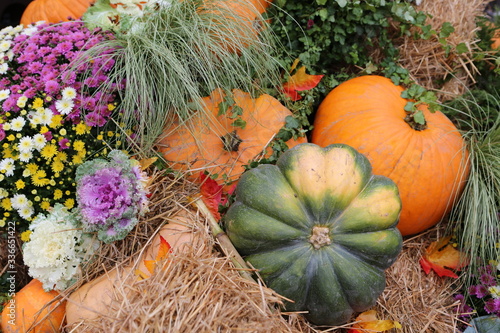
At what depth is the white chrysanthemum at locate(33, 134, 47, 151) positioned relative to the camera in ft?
6.40

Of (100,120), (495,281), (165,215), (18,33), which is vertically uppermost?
(18,33)

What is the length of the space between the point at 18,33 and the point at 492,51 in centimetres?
309

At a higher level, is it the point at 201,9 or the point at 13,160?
the point at 201,9

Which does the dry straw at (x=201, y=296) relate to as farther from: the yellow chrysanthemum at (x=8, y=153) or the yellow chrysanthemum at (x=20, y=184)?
the yellow chrysanthemum at (x=8, y=153)

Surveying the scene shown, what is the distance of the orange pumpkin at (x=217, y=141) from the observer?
2.20 m

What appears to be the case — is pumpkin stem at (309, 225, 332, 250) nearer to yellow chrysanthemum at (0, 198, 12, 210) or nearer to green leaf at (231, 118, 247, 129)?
green leaf at (231, 118, 247, 129)

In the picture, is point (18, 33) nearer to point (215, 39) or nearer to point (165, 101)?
point (165, 101)

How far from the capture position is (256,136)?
227 centimetres

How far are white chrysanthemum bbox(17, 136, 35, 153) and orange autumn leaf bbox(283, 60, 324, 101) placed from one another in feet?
4.66

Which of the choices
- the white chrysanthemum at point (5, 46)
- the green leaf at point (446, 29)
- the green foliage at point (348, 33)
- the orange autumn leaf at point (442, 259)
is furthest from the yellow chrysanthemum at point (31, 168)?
the green leaf at point (446, 29)

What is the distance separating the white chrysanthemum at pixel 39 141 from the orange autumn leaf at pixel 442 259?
2178mm

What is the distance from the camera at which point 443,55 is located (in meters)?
2.78

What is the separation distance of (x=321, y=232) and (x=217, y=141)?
84 centimetres

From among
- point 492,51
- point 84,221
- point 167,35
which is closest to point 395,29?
point 492,51
